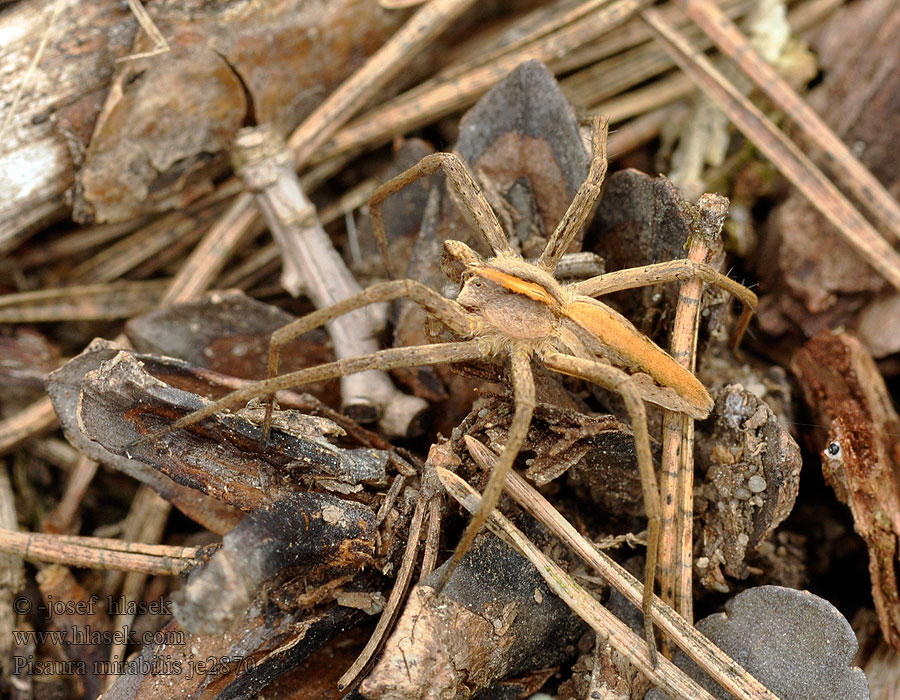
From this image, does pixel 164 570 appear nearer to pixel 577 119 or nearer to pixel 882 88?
pixel 577 119

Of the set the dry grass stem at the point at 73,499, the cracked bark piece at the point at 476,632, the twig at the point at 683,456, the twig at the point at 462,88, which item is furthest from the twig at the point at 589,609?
the twig at the point at 462,88

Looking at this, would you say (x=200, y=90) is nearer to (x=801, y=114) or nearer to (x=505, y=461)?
(x=505, y=461)

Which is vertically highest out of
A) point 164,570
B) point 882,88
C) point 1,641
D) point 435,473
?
point 882,88

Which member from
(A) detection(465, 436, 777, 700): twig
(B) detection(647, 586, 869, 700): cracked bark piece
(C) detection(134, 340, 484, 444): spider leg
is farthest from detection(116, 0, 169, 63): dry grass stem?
(B) detection(647, 586, 869, 700): cracked bark piece

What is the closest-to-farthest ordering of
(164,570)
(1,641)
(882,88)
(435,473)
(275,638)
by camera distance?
1. (275,638)
2. (435,473)
3. (164,570)
4. (1,641)
5. (882,88)

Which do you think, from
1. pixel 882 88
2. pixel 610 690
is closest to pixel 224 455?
pixel 610 690

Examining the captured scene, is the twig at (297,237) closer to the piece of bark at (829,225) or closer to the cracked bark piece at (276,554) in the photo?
the cracked bark piece at (276,554)
